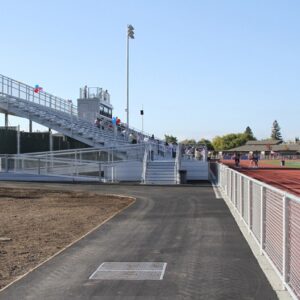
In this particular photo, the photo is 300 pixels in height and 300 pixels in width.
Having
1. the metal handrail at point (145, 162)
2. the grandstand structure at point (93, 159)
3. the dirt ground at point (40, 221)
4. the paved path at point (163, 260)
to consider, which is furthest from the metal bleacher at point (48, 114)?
the paved path at point (163, 260)

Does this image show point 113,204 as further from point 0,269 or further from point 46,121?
point 46,121

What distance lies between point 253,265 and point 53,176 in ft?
83.3

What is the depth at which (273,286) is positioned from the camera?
694 centimetres

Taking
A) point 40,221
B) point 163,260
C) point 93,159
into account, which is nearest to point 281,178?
point 93,159

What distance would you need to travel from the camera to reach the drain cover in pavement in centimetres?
757

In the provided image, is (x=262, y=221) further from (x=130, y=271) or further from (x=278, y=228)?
(x=130, y=271)

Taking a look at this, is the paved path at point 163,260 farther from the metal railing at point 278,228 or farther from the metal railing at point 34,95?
the metal railing at point 34,95

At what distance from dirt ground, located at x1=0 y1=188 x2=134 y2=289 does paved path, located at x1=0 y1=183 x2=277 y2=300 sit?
0.47 meters

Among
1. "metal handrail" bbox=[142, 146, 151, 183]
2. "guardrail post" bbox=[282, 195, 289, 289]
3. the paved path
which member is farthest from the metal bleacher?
"guardrail post" bbox=[282, 195, 289, 289]

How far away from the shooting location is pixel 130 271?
7.95 metres

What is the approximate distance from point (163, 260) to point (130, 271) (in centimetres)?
87

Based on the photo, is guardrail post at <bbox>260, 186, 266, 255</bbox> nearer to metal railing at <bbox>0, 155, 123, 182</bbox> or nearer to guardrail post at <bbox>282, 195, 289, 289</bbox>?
guardrail post at <bbox>282, 195, 289, 289</bbox>

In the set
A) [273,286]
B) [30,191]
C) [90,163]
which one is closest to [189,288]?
[273,286]

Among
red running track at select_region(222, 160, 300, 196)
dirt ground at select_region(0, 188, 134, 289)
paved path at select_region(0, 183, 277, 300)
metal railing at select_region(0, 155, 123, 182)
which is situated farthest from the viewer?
metal railing at select_region(0, 155, 123, 182)
